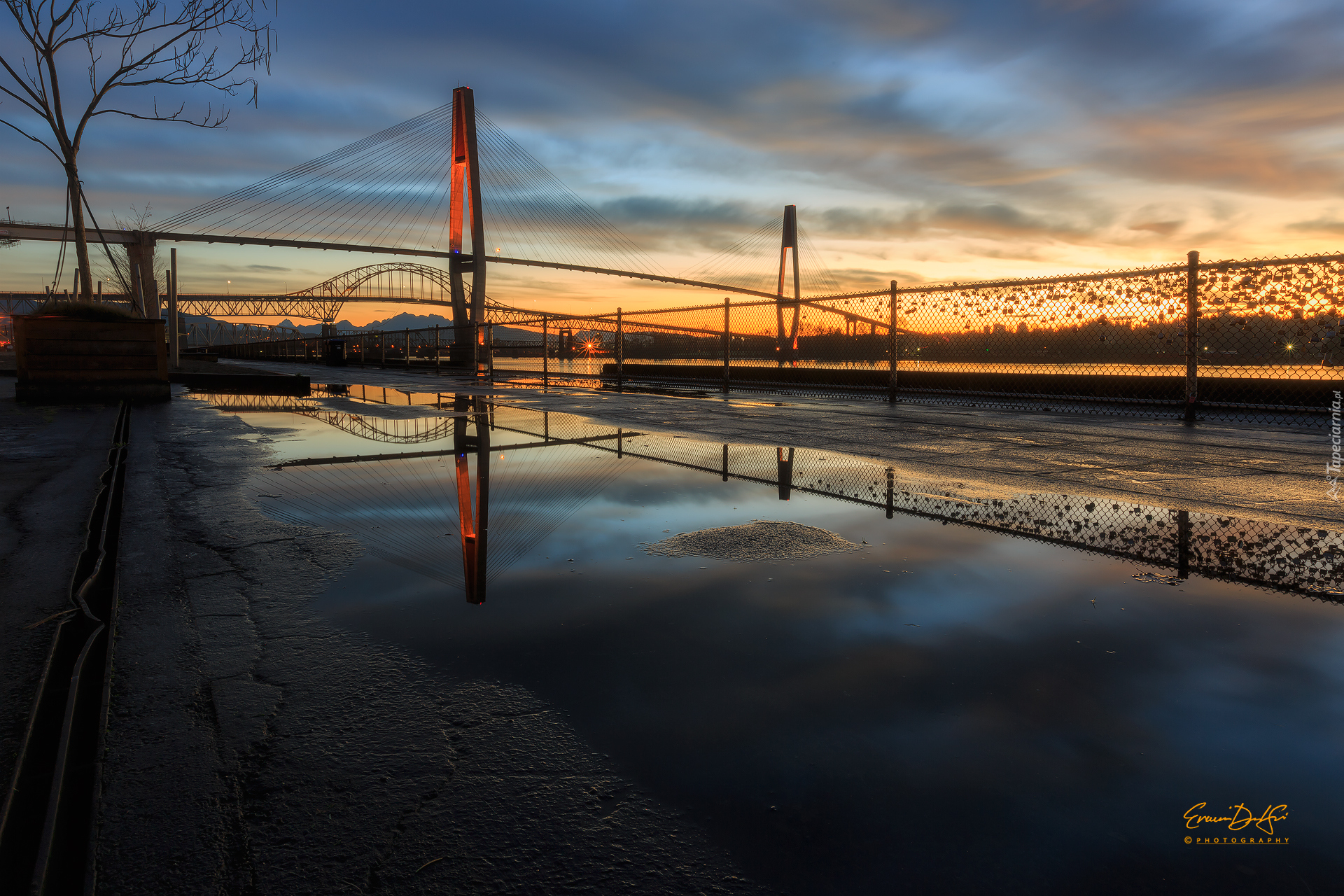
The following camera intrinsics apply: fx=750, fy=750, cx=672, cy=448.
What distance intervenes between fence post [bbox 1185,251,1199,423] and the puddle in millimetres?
4967

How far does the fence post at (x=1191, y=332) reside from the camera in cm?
758

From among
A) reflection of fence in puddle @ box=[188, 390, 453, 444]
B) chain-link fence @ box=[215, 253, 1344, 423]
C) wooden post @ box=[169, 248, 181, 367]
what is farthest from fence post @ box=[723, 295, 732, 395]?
wooden post @ box=[169, 248, 181, 367]

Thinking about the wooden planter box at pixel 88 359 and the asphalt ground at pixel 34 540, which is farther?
the wooden planter box at pixel 88 359

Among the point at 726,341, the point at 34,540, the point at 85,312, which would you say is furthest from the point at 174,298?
the point at 34,540

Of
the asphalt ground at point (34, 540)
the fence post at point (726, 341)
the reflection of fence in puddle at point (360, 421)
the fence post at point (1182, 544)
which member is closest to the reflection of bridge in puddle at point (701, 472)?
the fence post at point (1182, 544)

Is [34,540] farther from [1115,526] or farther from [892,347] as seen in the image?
[892,347]

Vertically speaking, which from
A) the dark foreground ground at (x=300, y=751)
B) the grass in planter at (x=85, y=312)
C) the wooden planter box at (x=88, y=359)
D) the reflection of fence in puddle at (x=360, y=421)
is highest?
the grass in planter at (x=85, y=312)

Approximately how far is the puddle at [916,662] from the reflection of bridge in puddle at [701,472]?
3 cm

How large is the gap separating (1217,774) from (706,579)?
1.47 m

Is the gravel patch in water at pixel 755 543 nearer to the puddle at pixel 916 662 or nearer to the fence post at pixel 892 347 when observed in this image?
the puddle at pixel 916 662

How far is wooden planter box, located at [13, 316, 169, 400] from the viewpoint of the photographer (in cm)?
1071

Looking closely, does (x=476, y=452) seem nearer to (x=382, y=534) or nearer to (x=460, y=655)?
(x=382, y=534)

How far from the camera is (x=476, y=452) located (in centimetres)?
575

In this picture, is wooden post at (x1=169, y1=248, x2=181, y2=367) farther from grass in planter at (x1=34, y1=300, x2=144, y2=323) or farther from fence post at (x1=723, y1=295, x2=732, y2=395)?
fence post at (x1=723, y1=295, x2=732, y2=395)
